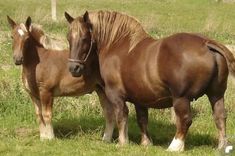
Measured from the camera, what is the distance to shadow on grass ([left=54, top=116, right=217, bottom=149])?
841cm

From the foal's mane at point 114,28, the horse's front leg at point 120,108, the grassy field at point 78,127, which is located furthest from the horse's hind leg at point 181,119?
the foal's mane at point 114,28

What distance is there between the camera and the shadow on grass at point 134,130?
8.41 meters

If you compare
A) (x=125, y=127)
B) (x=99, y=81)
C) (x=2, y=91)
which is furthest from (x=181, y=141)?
(x=2, y=91)

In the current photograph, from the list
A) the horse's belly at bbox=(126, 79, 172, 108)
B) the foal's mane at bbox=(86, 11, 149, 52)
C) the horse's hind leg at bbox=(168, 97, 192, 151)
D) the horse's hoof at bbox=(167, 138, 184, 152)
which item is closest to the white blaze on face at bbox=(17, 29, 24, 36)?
the foal's mane at bbox=(86, 11, 149, 52)

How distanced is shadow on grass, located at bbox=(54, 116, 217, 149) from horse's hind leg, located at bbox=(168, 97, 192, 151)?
2.10 ft

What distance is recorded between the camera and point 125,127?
7898 millimetres

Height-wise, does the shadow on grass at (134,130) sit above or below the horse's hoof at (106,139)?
below

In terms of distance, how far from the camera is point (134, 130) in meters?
9.17

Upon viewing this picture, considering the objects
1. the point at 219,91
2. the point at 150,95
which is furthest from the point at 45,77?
the point at 219,91

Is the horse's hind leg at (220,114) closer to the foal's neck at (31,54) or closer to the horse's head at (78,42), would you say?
the horse's head at (78,42)

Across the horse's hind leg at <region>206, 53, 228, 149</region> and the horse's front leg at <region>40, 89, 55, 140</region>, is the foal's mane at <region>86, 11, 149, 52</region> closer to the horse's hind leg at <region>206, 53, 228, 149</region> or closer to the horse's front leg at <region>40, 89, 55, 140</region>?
the horse's front leg at <region>40, 89, 55, 140</region>

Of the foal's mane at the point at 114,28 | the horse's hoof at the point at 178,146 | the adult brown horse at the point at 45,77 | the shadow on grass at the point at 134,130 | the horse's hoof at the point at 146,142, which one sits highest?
the foal's mane at the point at 114,28

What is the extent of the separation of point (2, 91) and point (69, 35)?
2.96 meters

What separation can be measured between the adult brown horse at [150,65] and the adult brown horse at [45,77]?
0.43 metres
